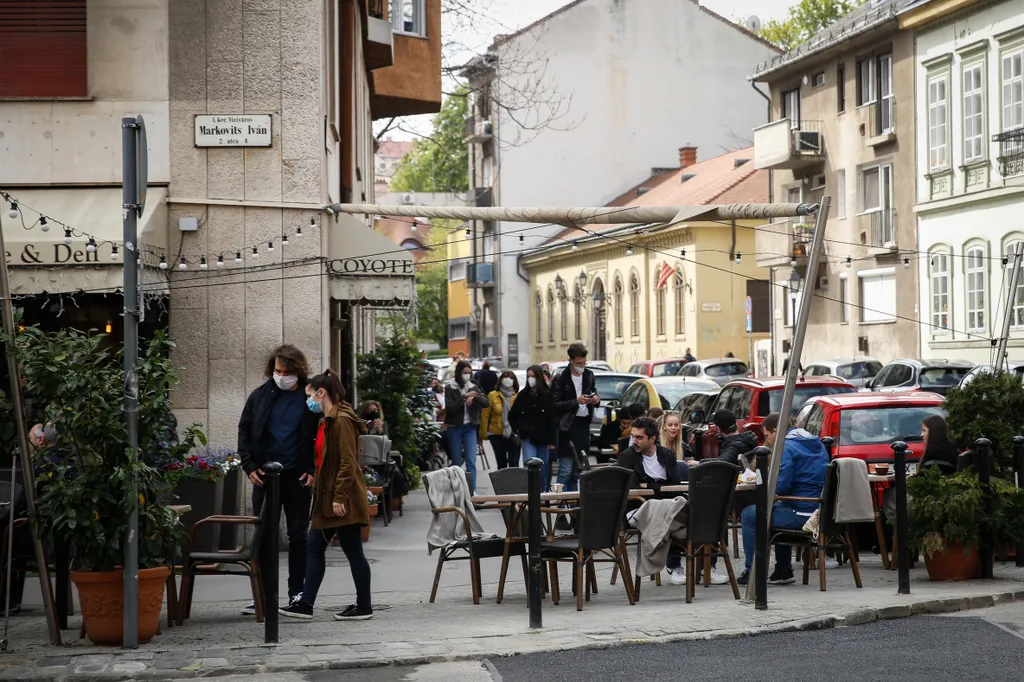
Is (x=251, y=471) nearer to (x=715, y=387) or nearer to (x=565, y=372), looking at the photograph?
(x=565, y=372)

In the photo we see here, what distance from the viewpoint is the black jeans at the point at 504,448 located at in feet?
76.0

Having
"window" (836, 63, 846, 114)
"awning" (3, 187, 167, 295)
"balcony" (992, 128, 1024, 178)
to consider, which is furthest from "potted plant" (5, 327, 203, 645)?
"window" (836, 63, 846, 114)

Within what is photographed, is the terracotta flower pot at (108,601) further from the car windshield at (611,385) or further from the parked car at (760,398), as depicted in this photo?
the car windshield at (611,385)

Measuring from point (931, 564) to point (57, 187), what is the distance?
348 inches

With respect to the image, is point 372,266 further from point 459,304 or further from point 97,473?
point 459,304

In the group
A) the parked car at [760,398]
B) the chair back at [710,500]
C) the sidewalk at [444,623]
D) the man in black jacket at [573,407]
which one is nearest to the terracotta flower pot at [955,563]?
the sidewalk at [444,623]

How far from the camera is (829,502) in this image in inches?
475

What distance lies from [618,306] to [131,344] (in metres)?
56.7

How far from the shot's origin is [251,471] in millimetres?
11055

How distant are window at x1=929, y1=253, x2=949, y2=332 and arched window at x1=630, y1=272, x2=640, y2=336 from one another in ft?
71.5

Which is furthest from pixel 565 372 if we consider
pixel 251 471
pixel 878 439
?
pixel 251 471

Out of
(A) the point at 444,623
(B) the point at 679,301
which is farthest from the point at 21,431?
(B) the point at 679,301

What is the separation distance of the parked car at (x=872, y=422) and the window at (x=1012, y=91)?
2354cm

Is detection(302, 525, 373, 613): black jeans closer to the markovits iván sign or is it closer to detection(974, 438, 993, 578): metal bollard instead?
detection(974, 438, 993, 578): metal bollard
